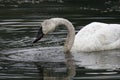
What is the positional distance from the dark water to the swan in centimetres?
36

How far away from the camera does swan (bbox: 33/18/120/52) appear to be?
52.6 ft

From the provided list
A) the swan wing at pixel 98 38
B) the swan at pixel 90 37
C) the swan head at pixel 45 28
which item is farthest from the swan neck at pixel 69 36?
the swan head at pixel 45 28

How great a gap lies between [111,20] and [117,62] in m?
6.77

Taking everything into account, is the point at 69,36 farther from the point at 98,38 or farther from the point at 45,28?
the point at 45,28

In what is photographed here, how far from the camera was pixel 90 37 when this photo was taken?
16359 mm

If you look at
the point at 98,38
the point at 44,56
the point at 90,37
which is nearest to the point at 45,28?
the point at 44,56

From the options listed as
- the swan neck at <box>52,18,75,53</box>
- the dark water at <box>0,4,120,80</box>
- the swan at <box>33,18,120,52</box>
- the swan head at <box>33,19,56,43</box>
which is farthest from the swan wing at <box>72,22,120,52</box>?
the swan head at <box>33,19,56,43</box>

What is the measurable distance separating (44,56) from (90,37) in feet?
6.09

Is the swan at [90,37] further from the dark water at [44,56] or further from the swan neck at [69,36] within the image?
the dark water at [44,56]

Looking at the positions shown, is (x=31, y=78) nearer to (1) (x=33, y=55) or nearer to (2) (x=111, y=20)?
(1) (x=33, y=55)

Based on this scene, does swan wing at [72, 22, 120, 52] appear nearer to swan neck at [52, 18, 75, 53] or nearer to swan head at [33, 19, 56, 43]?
swan neck at [52, 18, 75, 53]

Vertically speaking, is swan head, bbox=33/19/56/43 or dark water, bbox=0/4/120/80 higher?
swan head, bbox=33/19/56/43

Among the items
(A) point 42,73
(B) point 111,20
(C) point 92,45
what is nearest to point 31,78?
(A) point 42,73

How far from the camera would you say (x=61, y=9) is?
24.1 metres
